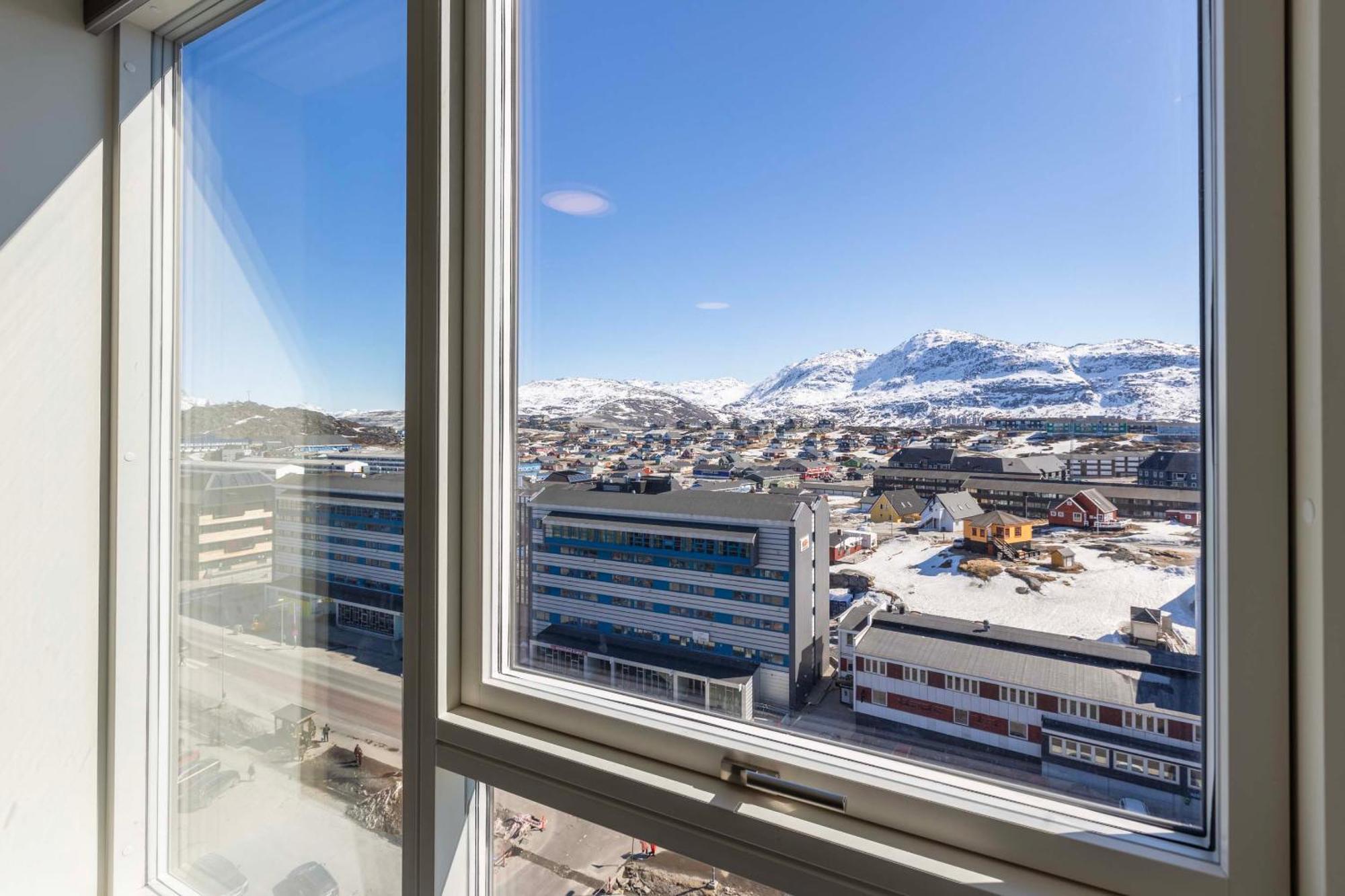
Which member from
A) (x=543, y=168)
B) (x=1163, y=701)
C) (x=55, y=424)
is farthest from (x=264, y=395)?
(x=1163, y=701)

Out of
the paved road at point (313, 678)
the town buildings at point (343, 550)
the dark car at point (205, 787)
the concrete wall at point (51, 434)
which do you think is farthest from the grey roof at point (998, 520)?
the concrete wall at point (51, 434)

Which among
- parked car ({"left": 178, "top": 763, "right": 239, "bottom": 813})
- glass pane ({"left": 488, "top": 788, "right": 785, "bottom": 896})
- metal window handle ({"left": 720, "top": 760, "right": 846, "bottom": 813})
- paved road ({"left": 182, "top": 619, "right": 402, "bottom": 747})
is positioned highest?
metal window handle ({"left": 720, "top": 760, "right": 846, "bottom": 813})

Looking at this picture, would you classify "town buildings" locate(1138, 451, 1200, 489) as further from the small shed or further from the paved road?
the paved road

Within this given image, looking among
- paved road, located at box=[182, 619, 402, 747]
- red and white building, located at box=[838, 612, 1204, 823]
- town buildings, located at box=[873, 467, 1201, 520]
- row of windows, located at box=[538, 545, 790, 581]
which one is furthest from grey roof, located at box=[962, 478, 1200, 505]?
paved road, located at box=[182, 619, 402, 747]

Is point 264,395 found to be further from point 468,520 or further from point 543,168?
point 543,168

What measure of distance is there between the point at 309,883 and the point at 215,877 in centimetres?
31

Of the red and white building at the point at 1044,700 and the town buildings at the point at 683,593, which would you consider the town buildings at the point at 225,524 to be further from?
the red and white building at the point at 1044,700

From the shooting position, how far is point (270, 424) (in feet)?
4.02

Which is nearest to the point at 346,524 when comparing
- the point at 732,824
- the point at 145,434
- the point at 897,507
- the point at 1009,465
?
the point at 145,434

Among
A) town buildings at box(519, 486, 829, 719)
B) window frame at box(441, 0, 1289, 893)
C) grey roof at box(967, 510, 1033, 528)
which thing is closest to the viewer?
window frame at box(441, 0, 1289, 893)

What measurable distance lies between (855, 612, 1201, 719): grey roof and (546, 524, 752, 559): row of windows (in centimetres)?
18

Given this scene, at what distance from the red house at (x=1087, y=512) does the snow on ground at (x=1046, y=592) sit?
2 centimetres

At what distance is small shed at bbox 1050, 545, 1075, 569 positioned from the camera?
23.4 inches

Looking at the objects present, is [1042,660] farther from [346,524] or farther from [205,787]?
[205,787]
